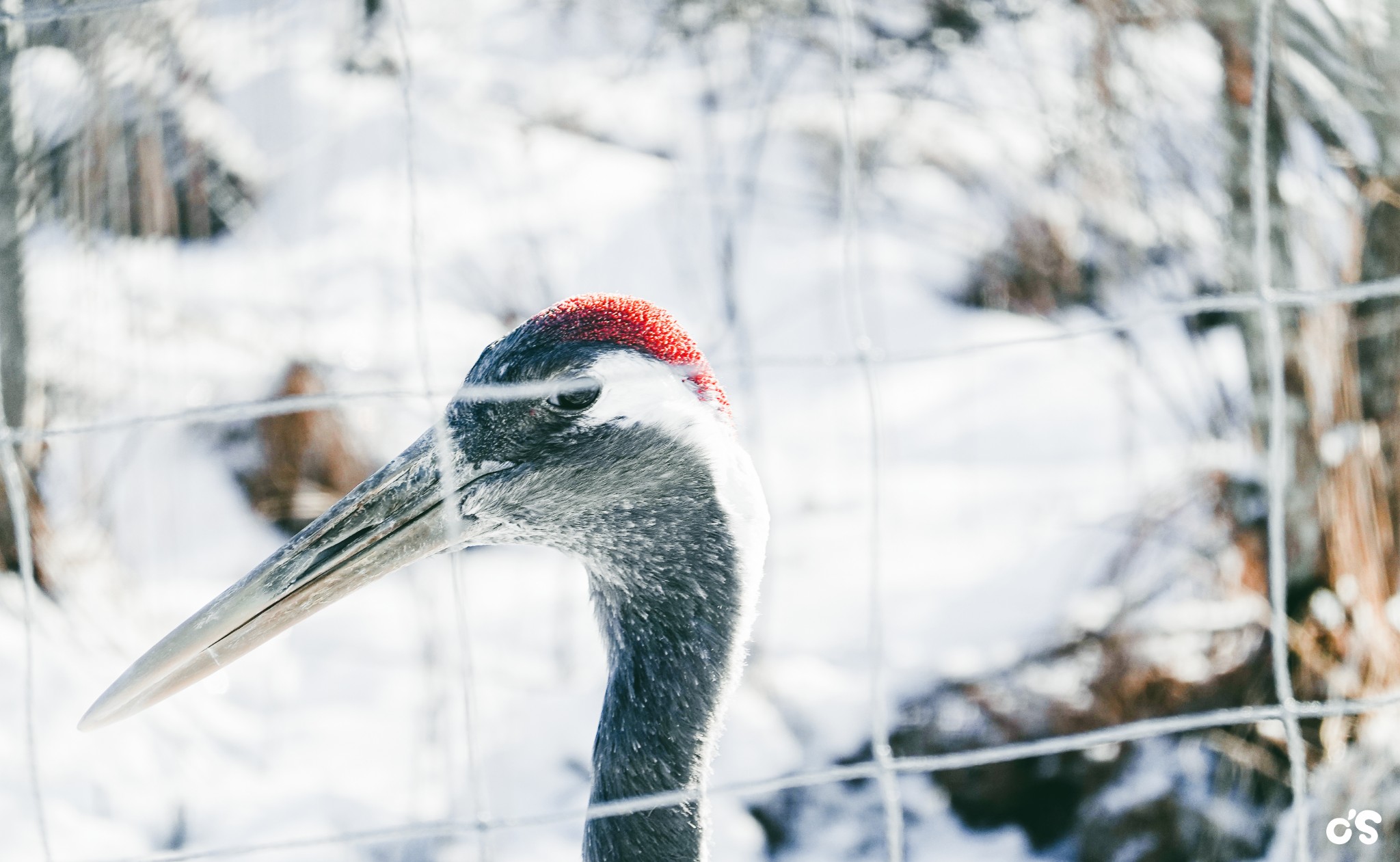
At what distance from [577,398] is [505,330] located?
85.3 inches

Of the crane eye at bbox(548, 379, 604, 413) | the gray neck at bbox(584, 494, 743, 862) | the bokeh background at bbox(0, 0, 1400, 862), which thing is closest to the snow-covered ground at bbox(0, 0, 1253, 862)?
the bokeh background at bbox(0, 0, 1400, 862)

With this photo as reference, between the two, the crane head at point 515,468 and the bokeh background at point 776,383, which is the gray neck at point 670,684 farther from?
the bokeh background at point 776,383

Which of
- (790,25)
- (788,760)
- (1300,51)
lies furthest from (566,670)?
(1300,51)

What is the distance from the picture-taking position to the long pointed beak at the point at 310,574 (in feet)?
4.04

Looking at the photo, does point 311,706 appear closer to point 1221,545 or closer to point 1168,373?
point 1221,545

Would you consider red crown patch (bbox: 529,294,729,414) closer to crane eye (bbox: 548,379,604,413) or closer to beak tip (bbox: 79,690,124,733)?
crane eye (bbox: 548,379,604,413)

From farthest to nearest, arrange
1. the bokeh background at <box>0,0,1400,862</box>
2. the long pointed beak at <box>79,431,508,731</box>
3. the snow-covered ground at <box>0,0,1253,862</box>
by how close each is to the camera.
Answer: the snow-covered ground at <box>0,0,1253,862</box>
the bokeh background at <box>0,0,1400,862</box>
the long pointed beak at <box>79,431,508,731</box>

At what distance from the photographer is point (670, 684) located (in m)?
1.34

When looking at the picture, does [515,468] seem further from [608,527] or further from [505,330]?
[505,330]

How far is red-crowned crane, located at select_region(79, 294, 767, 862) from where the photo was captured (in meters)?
1.24

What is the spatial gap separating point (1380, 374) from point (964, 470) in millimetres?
1411

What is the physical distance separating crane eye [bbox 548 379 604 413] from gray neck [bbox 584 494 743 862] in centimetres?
15

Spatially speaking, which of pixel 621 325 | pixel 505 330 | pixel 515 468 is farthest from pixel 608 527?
pixel 505 330

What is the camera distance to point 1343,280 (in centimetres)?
241
